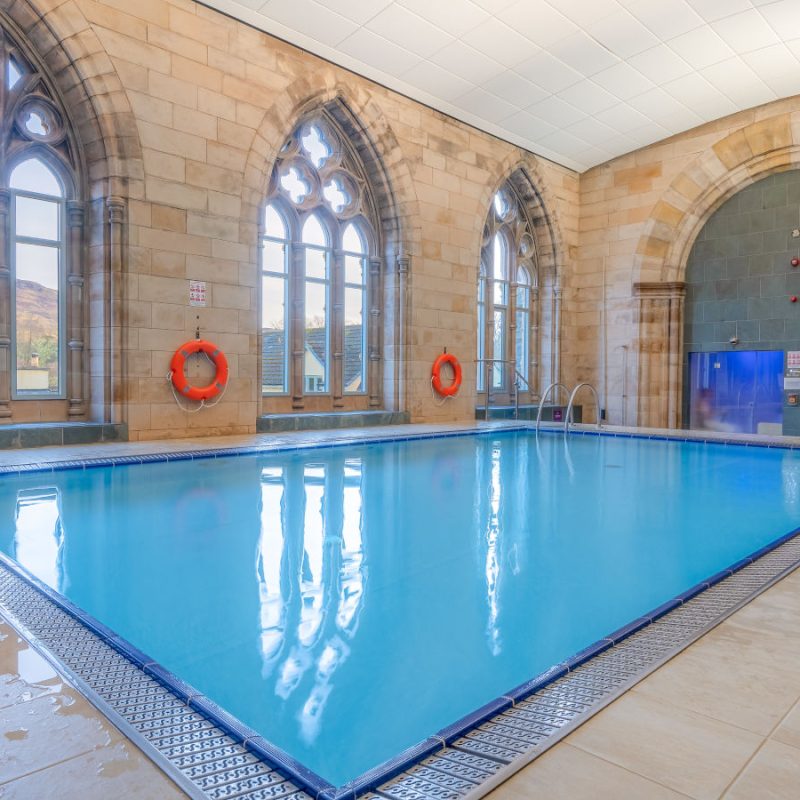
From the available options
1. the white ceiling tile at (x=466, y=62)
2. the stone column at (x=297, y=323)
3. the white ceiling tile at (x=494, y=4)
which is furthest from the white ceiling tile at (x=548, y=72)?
the stone column at (x=297, y=323)

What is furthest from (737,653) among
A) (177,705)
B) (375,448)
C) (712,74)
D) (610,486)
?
(712,74)

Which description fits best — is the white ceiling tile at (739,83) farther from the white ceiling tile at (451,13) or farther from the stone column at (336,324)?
the stone column at (336,324)

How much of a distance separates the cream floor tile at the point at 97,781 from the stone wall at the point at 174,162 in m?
5.17

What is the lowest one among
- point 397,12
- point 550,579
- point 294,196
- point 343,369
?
point 550,579

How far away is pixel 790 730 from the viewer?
1354 mm

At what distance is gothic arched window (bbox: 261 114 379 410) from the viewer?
7.53 m

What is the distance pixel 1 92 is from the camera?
5535 mm

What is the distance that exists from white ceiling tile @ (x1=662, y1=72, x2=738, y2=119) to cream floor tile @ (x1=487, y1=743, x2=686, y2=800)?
335 inches

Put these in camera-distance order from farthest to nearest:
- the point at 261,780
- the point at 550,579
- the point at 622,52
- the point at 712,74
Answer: the point at 712,74 → the point at 622,52 → the point at 550,579 → the point at 261,780

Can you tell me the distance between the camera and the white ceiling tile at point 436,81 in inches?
298

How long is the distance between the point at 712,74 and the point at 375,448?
5.97 meters

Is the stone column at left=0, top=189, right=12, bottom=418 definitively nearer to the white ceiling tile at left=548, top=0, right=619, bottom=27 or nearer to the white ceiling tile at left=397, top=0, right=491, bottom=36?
the white ceiling tile at left=397, top=0, right=491, bottom=36

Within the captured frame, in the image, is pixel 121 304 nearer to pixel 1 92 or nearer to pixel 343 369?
pixel 1 92

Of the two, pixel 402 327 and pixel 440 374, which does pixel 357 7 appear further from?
pixel 440 374
